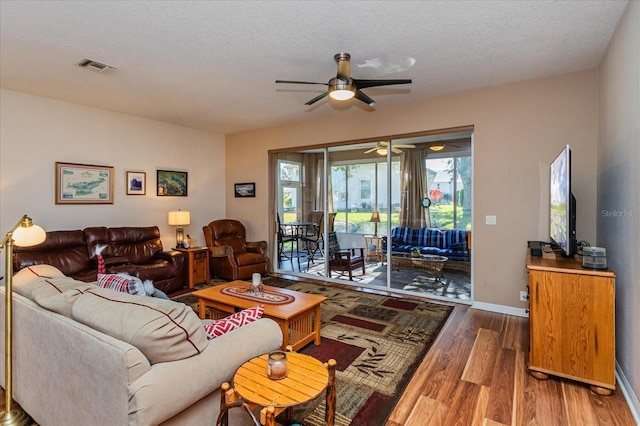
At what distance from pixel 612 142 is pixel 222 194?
6.18m

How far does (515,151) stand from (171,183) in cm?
548

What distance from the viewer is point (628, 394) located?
2254 mm

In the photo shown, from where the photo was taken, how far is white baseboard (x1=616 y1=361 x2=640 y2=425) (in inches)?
81.1

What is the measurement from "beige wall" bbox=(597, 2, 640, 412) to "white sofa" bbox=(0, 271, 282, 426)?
246 cm

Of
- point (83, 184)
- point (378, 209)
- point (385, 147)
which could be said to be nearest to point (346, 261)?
point (378, 209)

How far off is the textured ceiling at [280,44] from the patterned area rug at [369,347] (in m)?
2.82

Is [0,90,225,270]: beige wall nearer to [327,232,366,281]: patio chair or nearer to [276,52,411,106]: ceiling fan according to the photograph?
[327,232,366,281]: patio chair

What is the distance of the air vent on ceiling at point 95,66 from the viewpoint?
3324 millimetres

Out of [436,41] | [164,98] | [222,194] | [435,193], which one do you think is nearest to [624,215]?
[436,41]

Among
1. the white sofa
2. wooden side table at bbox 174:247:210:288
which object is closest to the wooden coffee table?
the white sofa

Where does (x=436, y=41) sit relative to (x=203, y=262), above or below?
above

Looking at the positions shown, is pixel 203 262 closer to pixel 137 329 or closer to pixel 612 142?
pixel 137 329

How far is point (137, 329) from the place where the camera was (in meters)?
1.36

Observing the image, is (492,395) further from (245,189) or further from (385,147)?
(245,189)
